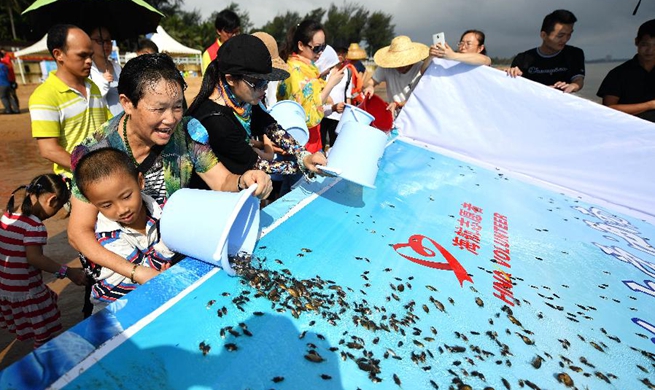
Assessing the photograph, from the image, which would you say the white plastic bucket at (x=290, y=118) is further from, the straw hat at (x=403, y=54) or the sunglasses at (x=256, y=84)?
the straw hat at (x=403, y=54)

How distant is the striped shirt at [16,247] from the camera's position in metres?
2.01

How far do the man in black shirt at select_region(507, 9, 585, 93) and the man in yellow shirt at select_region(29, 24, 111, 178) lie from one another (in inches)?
159

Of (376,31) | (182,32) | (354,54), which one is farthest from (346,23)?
(354,54)

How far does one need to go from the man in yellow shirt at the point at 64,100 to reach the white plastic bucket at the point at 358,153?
171 cm

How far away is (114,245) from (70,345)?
531mm

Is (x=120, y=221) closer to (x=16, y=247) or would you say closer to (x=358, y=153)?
(x=16, y=247)

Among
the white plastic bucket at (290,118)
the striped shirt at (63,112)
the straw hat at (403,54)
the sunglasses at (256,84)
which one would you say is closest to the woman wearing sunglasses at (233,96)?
the sunglasses at (256,84)

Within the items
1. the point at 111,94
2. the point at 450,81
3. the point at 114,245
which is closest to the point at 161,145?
the point at 114,245

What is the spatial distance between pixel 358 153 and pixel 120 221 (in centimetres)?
123

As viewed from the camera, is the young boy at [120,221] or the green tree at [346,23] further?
the green tree at [346,23]

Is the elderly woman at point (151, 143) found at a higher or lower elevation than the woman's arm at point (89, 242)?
higher

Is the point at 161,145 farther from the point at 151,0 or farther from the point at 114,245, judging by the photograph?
the point at 151,0

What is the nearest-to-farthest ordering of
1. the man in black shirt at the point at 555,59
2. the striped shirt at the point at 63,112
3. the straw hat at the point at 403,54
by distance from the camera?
the striped shirt at the point at 63,112 < the man in black shirt at the point at 555,59 < the straw hat at the point at 403,54

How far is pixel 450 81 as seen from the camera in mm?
4438
